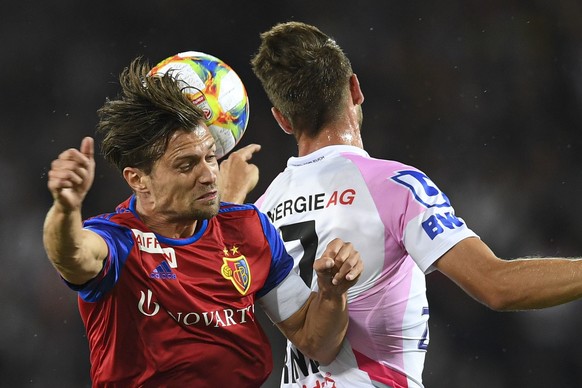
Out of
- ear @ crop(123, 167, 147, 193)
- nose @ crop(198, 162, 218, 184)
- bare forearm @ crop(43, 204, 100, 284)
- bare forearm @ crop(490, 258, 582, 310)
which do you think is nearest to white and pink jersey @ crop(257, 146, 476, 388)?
bare forearm @ crop(490, 258, 582, 310)

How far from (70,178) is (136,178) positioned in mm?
599

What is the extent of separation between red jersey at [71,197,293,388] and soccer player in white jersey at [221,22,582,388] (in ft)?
1.12

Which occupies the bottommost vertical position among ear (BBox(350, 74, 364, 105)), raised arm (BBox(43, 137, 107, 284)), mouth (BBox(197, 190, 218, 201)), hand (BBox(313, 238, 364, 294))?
hand (BBox(313, 238, 364, 294))

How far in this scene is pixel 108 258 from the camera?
2.49 metres

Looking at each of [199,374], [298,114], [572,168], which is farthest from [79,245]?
[572,168]

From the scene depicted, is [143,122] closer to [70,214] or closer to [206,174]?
[206,174]

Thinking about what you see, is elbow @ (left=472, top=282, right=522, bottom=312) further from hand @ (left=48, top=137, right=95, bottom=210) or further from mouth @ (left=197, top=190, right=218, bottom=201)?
hand @ (left=48, top=137, right=95, bottom=210)

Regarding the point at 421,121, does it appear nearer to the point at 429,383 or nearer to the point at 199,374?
the point at 429,383

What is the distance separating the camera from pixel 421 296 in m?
3.01

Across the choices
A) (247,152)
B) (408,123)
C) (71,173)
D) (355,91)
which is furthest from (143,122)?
(408,123)

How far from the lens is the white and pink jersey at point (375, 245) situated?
9.23 feet

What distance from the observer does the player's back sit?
2902 millimetres

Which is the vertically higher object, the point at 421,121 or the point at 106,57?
the point at 106,57

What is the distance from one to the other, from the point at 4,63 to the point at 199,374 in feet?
14.2
